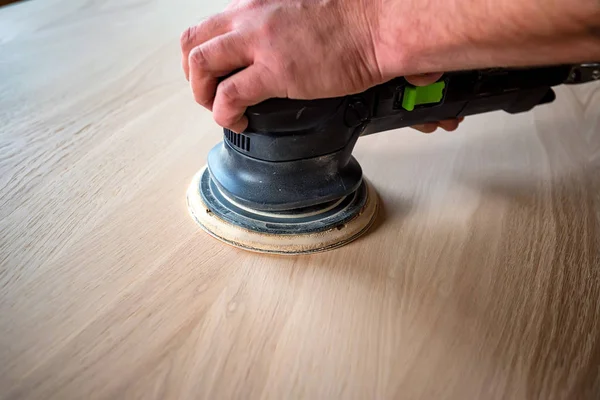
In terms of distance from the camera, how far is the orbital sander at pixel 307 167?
0.61 meters

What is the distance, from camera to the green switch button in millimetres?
640

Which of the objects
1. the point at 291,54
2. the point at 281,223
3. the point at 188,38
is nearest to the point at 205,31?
the point at 188,38

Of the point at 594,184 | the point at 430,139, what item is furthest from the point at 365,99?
the point at 594,184

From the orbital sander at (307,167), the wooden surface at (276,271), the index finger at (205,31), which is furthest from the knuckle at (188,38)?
the wooden surface at (276,271)

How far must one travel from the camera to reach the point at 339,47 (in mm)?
532

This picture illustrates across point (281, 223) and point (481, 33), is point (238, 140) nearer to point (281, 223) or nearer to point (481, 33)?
point (281, 223)

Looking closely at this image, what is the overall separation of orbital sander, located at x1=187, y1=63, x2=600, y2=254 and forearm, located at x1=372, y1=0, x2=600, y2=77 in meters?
0.10

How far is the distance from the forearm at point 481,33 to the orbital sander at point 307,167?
0.10 metres

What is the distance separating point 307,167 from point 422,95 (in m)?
0.19

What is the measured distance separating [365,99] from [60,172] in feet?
1.51

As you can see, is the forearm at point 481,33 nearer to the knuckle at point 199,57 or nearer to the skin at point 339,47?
the skin at point 339,47

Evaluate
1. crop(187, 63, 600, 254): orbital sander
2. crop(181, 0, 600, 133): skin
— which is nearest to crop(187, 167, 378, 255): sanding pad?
crop(187, 63, 600, 254): orbital sander

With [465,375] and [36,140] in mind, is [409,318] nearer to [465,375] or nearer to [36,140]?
[465,375]

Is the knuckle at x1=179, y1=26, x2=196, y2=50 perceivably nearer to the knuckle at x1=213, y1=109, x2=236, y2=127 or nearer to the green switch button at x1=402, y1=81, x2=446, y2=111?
the knuckle at x1=213, y1=109, x2=236, y2=127
